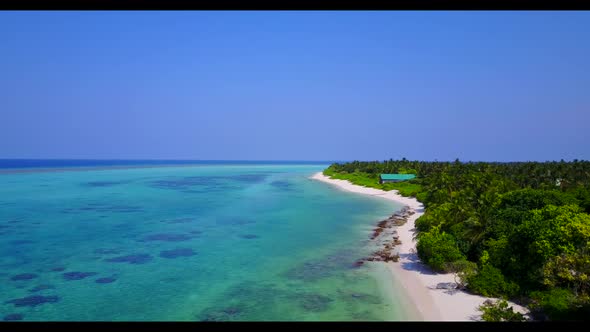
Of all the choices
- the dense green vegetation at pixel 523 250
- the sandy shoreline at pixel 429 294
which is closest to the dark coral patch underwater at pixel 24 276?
the sandy shoreline at pixel 429 294

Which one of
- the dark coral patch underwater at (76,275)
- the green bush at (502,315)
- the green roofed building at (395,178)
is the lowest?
the dark coral patch underwater at (76,275)

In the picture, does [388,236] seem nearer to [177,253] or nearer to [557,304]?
[177,253]

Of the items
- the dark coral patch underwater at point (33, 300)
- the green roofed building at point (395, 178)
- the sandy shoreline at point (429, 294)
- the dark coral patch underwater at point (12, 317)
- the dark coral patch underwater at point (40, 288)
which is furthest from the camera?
the green roofed building at point (395, 178)

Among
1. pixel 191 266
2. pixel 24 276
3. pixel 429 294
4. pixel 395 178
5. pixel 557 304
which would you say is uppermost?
pixel 395 178

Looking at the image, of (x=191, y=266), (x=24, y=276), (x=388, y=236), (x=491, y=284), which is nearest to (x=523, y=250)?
(x=491, y=284)

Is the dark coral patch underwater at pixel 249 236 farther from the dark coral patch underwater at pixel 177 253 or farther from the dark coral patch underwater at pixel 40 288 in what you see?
the dark coral patch underwater at pixel 40 288

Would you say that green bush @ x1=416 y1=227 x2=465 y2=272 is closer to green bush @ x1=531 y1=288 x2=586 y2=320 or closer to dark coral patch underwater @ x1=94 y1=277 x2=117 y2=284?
green bush @ x1=531 y1=288 x2=586 y2=320

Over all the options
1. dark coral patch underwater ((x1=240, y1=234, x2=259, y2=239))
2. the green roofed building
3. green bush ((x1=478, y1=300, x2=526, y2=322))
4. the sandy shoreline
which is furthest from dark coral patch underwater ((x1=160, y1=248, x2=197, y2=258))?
the green roofed building
